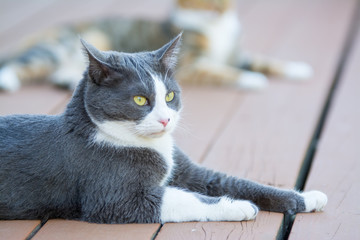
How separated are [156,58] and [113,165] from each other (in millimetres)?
409

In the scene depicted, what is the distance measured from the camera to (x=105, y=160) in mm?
1843

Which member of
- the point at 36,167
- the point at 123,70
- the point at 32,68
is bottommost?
the point at 32,68

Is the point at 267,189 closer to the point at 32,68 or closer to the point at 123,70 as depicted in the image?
the point at 123,70

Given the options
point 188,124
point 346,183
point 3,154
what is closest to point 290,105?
point 188,124

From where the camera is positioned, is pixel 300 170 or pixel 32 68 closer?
pixel 300 170

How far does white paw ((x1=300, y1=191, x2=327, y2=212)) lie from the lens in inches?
75.8

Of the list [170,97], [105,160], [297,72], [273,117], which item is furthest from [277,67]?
[105,160]

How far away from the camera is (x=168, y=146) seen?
200cm

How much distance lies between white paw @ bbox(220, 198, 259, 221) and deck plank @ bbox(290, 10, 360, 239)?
150 millimetres

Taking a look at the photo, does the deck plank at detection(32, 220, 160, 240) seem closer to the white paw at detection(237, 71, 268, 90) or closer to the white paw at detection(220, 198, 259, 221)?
the white paw at detection(220, 198, 259, 221)

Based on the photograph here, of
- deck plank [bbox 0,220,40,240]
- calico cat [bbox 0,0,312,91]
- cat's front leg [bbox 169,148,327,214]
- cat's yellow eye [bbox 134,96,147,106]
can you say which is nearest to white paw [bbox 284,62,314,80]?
calico cat [bbox 0,0,312,91]

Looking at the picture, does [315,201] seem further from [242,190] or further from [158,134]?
[158,134]

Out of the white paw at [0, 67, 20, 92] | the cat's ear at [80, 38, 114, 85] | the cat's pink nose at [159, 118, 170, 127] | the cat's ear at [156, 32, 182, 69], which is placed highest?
the cat's ear at [156, 32, 182, 69]

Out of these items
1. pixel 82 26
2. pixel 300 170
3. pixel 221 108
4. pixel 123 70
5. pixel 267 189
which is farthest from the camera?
pixel 82 26
